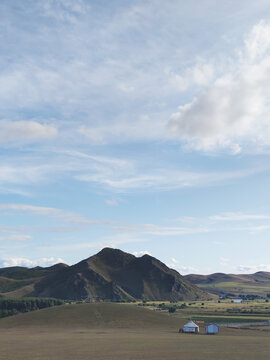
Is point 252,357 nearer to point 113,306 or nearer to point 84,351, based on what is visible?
point 84,351

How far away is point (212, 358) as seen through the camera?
7106 centimetres

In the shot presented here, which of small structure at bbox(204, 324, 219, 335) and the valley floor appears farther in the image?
small structure at bbox(204, 324, 219, 335)

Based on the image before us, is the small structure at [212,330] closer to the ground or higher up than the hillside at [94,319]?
closer to the ground

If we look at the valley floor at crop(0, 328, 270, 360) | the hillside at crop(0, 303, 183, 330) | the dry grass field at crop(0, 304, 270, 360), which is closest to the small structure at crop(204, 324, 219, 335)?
the dry grass field at crop(0, 304, 270, 360)

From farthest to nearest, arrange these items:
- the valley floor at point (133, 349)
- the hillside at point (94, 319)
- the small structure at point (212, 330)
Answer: the hillside at point (94, 319) → the small structure at point (212, 330) → the valley floor at point (133, 349)

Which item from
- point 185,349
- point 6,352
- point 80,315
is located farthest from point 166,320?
point 6,352

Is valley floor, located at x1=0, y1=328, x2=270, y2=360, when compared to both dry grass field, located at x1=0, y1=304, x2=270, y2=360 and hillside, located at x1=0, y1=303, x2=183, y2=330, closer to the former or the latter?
dry grass field, located at x1=0, y1=304, x2=270, y2=360

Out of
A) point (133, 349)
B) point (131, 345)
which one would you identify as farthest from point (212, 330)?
point (133, 349)

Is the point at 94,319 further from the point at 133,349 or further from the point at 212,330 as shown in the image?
the point at 133,349

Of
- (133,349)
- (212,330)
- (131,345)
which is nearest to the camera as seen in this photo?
(133,349)

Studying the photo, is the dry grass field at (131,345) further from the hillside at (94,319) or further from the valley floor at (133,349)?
the hillside at (94,319)

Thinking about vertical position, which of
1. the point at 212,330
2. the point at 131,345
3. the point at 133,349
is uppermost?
the point at 212,330

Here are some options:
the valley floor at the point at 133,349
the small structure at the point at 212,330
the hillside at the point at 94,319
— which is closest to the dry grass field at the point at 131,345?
the valley floor at the point at 133,349

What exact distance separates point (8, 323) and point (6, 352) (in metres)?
83.7
